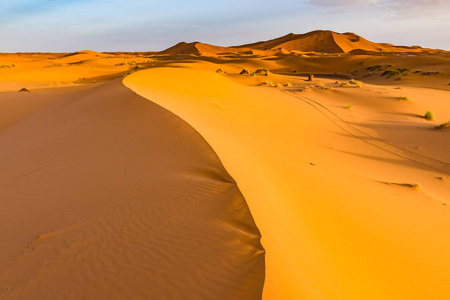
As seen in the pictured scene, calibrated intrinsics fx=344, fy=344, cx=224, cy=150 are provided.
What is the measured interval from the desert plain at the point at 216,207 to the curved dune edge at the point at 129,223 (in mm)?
17

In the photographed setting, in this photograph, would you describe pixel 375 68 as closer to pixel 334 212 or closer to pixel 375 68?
pixel 375 68

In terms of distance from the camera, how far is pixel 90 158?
6074 mm

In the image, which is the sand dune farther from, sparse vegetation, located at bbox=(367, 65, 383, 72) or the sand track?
the sand track

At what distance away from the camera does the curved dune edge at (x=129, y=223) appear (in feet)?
9.29

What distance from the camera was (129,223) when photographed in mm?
3762

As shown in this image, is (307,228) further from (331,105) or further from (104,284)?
(331,105)

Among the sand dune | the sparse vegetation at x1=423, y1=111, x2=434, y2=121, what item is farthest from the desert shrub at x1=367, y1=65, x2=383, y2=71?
the sand dune

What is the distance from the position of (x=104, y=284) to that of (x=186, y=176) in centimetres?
201

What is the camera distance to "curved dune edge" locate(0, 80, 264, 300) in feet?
9.29

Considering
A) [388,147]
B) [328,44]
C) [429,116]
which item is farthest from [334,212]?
[328,44]

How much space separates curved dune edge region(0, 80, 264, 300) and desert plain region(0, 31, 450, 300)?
0.05 feet

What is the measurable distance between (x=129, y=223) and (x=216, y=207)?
965 mm

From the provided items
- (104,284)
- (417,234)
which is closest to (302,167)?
(417,234)

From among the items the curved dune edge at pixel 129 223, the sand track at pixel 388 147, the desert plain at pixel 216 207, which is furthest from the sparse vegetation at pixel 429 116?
the curved dune edge at pixel 129 223
